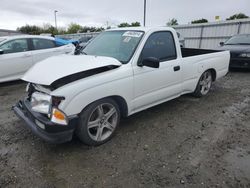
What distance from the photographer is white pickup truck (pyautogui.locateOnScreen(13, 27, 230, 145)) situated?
2.65m

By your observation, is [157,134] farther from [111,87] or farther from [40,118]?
[40,118]

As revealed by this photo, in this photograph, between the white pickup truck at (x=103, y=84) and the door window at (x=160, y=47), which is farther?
the door window at (x=160, y=47)

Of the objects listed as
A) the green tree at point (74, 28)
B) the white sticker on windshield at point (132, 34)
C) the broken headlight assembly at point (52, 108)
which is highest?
the green tree at point (74, 28)

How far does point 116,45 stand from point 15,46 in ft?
14.8

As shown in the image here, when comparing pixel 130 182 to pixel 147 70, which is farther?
pixel 147 70

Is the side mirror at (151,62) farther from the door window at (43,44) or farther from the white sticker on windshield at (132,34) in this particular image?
the door window at (43,44)

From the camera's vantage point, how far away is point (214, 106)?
4723mm

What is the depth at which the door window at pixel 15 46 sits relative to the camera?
644cm

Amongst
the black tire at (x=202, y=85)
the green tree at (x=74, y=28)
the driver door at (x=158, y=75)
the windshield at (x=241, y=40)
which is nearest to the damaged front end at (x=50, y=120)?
the driver door at (x=158, y=75)

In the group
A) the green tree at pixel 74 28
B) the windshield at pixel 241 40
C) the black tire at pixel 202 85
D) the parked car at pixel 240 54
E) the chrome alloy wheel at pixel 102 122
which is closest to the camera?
the chrome alloy wheel at pixel 102 122

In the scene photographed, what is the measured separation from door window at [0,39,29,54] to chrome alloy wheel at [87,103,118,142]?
4959 millimetres

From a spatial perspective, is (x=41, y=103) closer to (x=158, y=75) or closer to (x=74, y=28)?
(x=158, y=75)

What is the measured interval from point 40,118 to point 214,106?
3.77 metres

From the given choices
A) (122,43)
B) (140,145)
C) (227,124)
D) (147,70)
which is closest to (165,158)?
(140,145)
